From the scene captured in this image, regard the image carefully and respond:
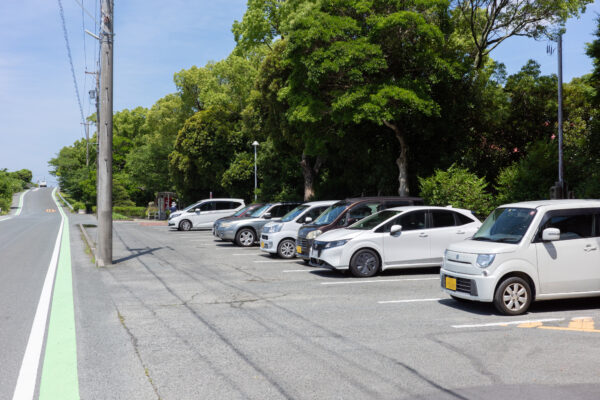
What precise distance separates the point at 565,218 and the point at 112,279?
916 cm

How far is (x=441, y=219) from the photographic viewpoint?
41.0ft

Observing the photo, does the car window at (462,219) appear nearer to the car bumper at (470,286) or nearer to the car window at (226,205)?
the car bumper at (470,286)

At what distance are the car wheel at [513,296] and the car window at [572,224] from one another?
3.33ft

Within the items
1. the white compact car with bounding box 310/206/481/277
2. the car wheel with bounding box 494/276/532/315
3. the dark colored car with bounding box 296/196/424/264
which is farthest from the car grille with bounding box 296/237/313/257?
the car wheel with bounding box 494/276/532/315

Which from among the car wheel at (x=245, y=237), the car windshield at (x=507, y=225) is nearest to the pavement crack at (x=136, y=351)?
the car windshield at (x=507, y=225)

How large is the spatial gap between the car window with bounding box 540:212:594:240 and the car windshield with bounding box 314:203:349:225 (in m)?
6.64

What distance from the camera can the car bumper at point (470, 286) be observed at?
7.92 meters

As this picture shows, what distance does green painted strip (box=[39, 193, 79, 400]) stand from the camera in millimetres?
4877

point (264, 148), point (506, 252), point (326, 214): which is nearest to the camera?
point (506, 252)

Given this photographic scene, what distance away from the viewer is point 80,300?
368 inches

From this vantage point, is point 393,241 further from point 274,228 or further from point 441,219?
point 274,228

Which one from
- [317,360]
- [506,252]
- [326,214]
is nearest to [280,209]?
[326,214]

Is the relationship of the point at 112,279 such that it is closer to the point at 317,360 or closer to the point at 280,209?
the point at 317,360

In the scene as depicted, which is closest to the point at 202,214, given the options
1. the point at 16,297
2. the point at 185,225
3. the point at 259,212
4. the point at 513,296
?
the point at 185,225
